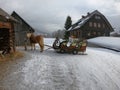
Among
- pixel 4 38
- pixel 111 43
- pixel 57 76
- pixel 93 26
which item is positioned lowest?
pixel 57 76

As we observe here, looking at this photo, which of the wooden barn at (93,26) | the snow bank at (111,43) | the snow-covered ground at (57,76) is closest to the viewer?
the snow-covered ground at (57,76)

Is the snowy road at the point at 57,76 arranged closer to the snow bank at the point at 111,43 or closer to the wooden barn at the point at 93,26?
the snow bank at the point at 111,43

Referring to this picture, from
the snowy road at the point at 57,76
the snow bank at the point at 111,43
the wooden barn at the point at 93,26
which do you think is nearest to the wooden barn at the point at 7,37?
the snowy road at the point at 57,76

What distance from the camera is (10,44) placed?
1748 cm

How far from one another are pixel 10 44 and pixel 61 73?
24.8 feet

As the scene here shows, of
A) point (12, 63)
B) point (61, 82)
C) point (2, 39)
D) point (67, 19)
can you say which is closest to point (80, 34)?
point (67, 19)

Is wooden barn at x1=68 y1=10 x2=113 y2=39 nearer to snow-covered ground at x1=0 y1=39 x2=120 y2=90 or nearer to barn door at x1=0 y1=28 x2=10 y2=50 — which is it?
barn door at x1=0 y1=28 x2=10 y2=50

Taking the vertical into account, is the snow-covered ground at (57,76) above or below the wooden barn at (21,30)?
below

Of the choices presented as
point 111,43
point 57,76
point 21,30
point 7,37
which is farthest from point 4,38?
point 111,43

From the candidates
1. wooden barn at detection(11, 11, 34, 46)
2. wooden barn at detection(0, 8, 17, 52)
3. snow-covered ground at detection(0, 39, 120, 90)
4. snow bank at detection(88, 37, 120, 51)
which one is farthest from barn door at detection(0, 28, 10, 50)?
snow bank at detection(88, 37, 120, 51)

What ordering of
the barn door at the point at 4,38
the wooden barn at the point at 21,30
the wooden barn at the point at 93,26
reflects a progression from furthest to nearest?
the wooden barn at the point at 93,26 → the wooden barn at the point at 21,30 → the barn door at the point at 4,38

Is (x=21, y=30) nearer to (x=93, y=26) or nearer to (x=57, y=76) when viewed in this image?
(x=57, y=76)

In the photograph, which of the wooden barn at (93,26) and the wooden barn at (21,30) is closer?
the wooden barn at (21,30)

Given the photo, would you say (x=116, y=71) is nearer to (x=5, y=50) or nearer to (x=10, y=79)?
(x=10, y=79)
